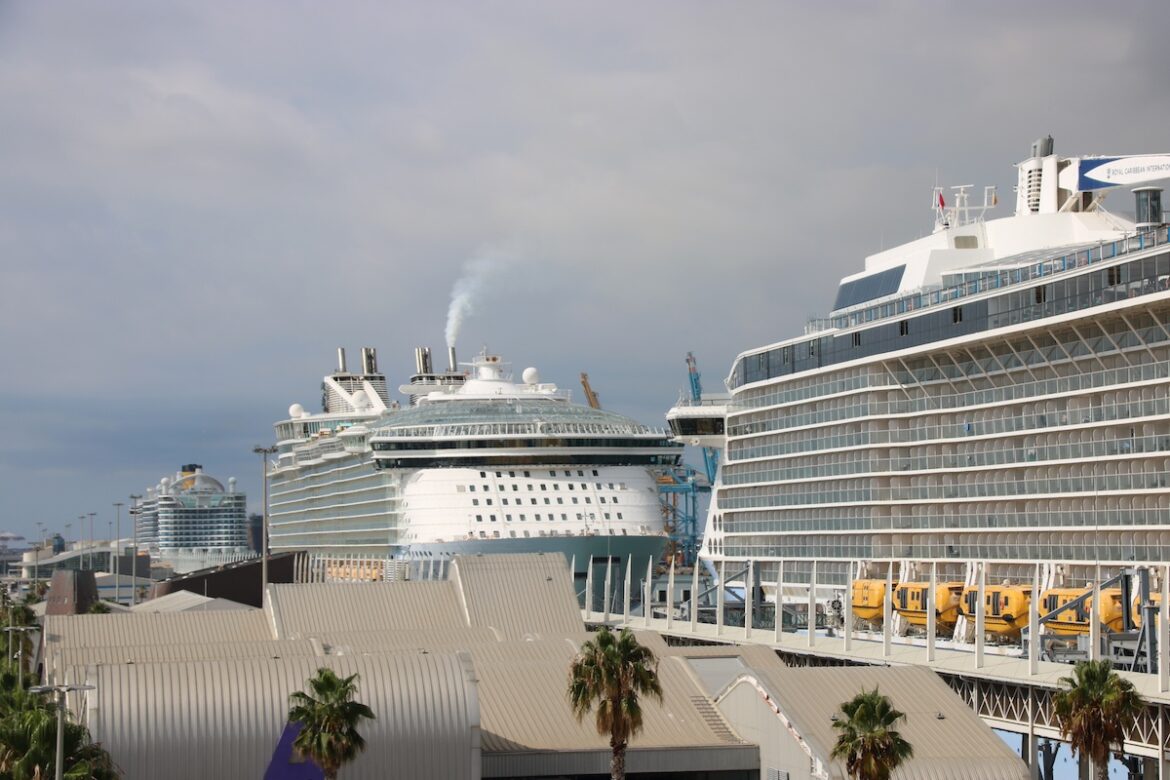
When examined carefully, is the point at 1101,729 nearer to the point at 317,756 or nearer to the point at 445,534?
the point at 317,756

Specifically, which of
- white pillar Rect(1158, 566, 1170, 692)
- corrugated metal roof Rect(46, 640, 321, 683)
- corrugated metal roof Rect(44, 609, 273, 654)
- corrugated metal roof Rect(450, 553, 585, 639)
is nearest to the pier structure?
white pillar Rect(1158, 566, 1170, 692)

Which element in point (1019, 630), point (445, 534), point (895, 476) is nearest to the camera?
point (1019, 630)

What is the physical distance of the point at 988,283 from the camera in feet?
208

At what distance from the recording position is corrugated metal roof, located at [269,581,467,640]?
218ft

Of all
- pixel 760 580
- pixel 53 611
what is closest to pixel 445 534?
pixel 53 611

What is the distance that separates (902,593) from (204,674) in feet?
99.0

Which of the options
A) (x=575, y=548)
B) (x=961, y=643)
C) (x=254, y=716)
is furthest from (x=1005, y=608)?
(x=575, y=548)

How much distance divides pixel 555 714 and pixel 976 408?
2313 centimetres

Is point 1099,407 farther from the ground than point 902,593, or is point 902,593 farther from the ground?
point 1099,407

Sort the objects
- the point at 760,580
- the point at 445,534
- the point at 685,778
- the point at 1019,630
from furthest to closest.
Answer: the point at 445,534, the point at 760,580, the point at 1019,630, the point at 685,778

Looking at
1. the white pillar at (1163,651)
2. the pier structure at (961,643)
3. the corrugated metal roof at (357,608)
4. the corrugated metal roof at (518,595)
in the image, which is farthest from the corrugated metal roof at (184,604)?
the white pillar at (1163,651)

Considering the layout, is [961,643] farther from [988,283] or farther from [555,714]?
[555,714]

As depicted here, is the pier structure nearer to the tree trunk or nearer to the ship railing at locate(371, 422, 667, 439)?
the tree trunk

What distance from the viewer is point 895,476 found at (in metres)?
69.2
